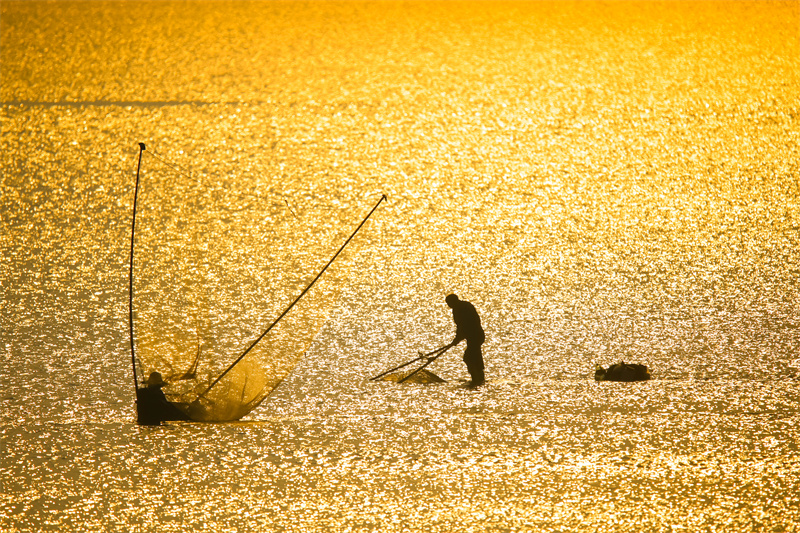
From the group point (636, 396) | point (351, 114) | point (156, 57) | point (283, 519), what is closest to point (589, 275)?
point (636, 396)

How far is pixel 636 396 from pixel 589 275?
2.69 m

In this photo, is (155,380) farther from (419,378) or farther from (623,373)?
(623,373)

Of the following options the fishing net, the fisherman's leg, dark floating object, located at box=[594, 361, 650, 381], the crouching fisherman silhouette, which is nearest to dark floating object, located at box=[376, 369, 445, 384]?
the fisherman's leg

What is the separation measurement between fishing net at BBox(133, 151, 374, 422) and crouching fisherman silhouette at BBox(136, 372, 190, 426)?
0.16m

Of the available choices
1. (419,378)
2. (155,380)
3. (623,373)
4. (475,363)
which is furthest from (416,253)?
(155,380)

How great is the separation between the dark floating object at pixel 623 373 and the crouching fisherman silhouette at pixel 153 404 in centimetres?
→ 315

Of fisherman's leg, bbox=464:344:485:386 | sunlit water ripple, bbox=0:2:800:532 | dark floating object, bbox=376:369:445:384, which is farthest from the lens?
dark floating object, bbox=376:369:445:384

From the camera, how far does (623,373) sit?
→ 7.42m

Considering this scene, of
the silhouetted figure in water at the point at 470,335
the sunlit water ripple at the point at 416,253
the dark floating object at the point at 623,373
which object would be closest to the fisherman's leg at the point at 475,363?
the silhouetted figure in water at the point at 470,335

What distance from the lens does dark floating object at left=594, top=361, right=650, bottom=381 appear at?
7.41 m

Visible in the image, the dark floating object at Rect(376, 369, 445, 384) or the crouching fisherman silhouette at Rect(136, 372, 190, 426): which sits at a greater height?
the dark floating object at Rect(376, 369, 445, 384)

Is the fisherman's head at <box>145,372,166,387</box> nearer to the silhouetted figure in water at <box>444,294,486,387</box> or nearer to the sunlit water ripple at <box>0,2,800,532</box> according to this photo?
the sunlit water ripple at <box>0,2,800,532</box>

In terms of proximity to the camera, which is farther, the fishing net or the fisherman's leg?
the fisherman's leg

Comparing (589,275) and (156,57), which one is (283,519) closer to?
(589,275)
